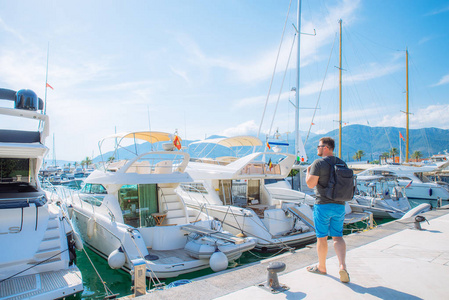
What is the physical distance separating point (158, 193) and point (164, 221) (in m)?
1.01

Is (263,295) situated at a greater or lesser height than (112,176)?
lesser

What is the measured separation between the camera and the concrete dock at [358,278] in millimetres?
3199

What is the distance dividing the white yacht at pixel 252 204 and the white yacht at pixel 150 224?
4.61 feet

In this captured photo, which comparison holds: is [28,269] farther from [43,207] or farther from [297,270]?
[297,270]

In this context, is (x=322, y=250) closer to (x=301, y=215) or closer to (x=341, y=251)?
(x=341, y=251)

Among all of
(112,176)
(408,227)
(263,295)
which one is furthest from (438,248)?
(112,176)

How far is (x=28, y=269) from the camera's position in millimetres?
4902

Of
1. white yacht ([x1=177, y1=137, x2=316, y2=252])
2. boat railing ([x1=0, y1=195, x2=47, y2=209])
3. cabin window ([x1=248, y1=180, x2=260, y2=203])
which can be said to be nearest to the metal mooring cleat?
boat railing ([x1=0, y1=195, x2=47, y2=209])

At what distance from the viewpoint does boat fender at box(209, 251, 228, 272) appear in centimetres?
658

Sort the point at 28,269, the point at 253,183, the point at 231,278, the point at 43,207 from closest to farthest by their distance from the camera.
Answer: the point at 231,278 < the point at 28,269 < the point at 43,207 < the point at 253,183

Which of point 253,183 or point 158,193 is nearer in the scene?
point 158,193

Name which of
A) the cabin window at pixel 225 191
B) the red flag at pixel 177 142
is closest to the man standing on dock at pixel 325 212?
the red flag at pixel 177 142

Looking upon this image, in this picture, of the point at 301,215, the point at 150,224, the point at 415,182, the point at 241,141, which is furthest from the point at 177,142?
the point at 415,182

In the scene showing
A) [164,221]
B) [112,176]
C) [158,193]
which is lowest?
[164,221]
